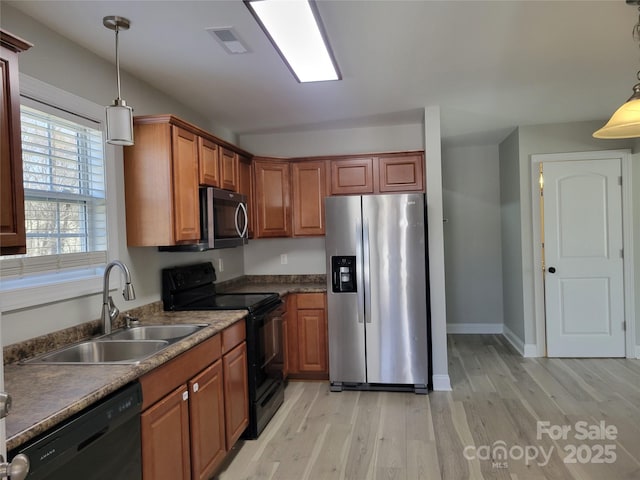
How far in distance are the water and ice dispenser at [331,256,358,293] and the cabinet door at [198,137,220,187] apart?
4.00 ft

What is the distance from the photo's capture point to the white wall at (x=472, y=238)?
568 centimetres

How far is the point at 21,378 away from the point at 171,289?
145cm

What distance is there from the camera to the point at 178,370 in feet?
6.75

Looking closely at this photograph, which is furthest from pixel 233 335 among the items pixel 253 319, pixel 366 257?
pixel 366 257

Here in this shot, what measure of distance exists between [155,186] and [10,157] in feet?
4.32

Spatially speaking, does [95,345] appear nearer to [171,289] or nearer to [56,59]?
[171,289]

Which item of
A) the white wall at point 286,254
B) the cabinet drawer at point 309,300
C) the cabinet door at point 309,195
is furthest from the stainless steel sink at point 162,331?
the white wall at point 286,254

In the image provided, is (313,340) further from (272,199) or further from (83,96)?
(83,96)

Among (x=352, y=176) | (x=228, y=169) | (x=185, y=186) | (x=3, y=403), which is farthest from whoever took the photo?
(x=352, y=176)

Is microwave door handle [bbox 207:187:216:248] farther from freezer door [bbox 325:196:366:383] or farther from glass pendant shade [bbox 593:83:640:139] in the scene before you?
glass pendant shade [bbox 593:83:640:139]

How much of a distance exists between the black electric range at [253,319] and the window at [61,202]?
2.12ft

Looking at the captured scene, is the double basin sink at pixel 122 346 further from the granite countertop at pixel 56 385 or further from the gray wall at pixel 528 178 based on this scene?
the gray wall at pixel 528 178

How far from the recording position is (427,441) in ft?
9.46

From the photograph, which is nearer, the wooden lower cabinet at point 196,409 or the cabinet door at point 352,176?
the wooden lower cabinet at point 196,409
